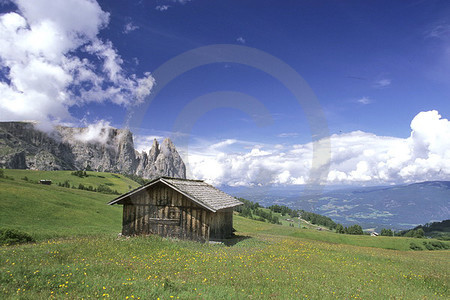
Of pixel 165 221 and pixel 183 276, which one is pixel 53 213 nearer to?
pixel 165 221

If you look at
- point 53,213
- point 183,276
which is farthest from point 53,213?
point 183,276

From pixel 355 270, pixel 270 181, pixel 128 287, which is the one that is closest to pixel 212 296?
pixel 128 287

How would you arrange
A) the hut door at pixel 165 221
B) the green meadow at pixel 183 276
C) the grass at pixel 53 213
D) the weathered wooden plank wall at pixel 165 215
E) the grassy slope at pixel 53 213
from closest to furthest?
the green meadow at pixel 183 276
the weathered wooden plank wall at pixel 165 215
the hut door at pixel 165 221
the grassy slope at pixel 53 213
the grass at pixel 53 213

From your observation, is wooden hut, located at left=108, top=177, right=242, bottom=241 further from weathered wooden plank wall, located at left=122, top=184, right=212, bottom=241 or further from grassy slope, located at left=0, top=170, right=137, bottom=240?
grassy slope, located at left=0, top=170, right=137, bottom=240

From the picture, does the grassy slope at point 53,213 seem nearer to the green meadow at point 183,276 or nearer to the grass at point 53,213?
the grass at point 53,213

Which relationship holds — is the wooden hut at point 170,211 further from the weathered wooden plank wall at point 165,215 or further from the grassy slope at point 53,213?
the grassy slope at point 53,213

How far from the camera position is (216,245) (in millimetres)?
22094

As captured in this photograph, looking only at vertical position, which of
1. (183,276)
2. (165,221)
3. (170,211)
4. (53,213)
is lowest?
(53,213)

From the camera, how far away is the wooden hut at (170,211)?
22969mm

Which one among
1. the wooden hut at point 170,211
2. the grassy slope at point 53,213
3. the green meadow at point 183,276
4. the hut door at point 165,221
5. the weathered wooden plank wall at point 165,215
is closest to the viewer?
the green meadow at point 183,276

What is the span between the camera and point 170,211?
23.7 meters

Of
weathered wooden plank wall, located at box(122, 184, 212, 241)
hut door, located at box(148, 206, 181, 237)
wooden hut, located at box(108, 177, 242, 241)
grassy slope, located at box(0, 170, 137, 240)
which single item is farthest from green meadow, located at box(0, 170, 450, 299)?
grassy slope, located at box(0, 170, 137, 240)

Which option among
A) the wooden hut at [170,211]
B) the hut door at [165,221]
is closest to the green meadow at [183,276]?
the wooden hut at [170,211]

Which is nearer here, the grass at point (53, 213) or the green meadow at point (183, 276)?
the green meadow at point (183, 276)
